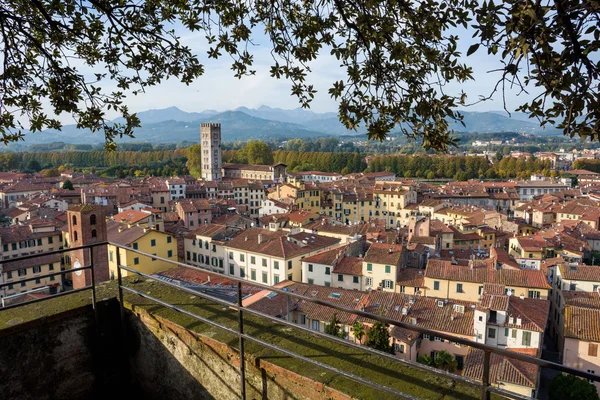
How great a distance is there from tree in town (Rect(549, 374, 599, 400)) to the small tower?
77828 millimetres

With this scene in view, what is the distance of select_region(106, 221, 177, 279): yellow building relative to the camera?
25.0 m

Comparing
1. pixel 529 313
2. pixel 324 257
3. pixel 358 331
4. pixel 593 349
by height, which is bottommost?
pixel 593 349

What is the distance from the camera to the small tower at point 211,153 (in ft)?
288

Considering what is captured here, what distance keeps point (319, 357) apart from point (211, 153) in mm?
88236

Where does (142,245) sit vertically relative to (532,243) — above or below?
above

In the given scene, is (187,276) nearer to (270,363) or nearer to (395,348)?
(395,348)

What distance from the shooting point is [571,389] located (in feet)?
46.0

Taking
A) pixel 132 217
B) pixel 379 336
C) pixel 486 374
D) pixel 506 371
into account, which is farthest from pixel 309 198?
pixel 486 374

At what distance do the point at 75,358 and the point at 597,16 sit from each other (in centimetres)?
392

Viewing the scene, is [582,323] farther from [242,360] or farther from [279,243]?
[242,360]

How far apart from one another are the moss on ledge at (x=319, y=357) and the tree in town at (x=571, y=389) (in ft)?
46.0

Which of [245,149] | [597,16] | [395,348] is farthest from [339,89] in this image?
[245,149]

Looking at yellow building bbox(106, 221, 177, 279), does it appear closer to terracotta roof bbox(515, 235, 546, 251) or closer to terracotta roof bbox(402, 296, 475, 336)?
terracotta roof bbox(402, 296, 475, 336)

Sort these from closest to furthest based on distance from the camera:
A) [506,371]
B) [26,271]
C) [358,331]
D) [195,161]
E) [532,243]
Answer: [358,331]
[506,371]
[26,271]
[532,243]
[195,161]
